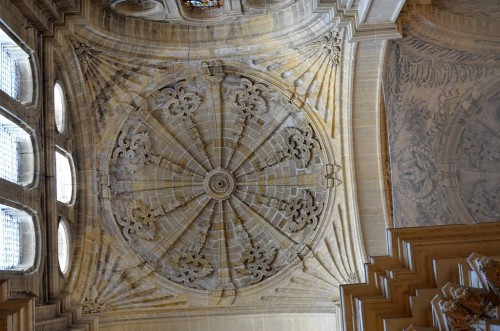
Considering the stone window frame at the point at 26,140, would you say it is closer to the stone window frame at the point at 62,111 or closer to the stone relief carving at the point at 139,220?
the stone window frame at the point at 62,111

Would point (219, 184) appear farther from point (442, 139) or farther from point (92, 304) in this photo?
point (442, 139)

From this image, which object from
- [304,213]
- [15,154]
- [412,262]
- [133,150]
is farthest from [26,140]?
[412,262]

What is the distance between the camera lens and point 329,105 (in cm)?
1666

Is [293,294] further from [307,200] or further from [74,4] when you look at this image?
[74,4]

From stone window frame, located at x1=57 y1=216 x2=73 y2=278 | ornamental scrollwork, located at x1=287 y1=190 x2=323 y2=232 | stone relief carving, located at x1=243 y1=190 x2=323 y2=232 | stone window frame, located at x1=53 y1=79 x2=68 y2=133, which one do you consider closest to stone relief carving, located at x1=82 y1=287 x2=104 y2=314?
stone window frame, located at x1=57 y1=216 x2=73 y2=278

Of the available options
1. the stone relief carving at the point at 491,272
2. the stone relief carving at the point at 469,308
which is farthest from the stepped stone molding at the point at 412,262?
the stone relief carving at the point at 491,272

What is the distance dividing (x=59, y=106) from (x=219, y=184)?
4.41m

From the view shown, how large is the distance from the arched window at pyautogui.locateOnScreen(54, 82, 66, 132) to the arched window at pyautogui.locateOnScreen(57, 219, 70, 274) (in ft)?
6.56

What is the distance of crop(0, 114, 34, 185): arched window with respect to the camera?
1311 centimetres

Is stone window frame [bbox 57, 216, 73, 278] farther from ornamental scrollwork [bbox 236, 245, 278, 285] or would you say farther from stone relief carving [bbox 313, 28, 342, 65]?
stone relief carving [bbox 313, 28, 342, 65]

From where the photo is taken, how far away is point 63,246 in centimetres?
1566

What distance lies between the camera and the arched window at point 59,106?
1554cm

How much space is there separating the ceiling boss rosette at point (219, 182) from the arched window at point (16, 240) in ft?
12.6

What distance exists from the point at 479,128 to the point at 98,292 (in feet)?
28.7
